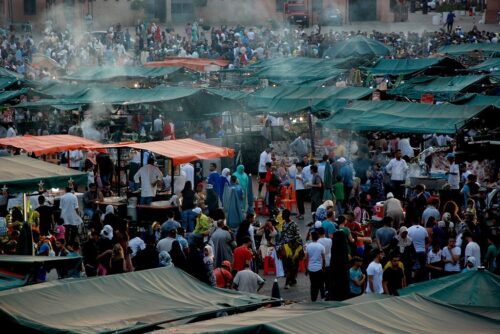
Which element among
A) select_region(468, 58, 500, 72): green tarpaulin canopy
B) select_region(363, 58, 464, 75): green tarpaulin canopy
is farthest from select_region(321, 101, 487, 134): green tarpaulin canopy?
select_region(468, 58, 500, 72): green tarpaulin canopy

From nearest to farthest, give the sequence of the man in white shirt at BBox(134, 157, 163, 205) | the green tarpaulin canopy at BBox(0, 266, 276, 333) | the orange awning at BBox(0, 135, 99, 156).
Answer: the green tarpaulin canopy at BBox(0, 266, 276, 333), the man in white shirt at BBox(134, 157, 163, 205), the orange awning at BBox(0, 135, 99, 156)

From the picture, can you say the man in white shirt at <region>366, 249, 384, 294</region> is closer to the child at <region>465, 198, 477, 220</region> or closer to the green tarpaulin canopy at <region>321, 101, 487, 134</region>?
the child at <region>465, 198, 477, 220</region>

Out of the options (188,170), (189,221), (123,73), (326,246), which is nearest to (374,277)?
(326,246)

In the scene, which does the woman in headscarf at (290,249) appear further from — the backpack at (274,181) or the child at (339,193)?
the backpack at (274,181)

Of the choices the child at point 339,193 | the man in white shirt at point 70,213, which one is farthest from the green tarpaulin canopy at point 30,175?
the child at point 339,193

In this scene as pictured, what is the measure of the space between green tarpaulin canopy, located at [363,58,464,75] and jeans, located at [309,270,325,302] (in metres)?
18.1

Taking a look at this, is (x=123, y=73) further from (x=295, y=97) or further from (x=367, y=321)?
(x=367, y=321)

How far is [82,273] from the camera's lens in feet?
49.6

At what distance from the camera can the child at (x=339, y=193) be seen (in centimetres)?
2139

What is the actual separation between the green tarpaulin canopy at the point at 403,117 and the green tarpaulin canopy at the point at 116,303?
1198 centimetres

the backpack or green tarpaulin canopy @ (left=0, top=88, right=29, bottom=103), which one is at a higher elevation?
green tarpaulin canopy @ (left=0, top=88, right=29, bottom=103)

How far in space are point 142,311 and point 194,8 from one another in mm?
47016

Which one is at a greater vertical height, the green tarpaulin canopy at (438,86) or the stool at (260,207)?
the green tarpaulin canopy at (438,86)

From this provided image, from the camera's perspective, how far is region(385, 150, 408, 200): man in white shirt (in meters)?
22.2
